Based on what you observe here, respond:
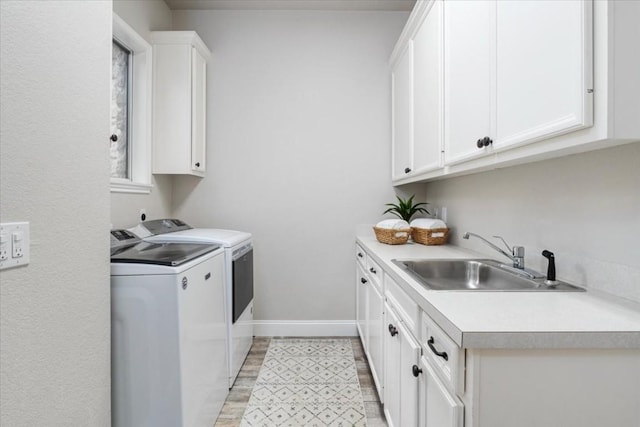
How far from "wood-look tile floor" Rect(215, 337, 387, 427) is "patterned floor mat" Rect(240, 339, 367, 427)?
0.04 m

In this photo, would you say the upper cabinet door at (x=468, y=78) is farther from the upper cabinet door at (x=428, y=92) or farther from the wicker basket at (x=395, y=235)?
the wicker basket at (x=395, y=235)

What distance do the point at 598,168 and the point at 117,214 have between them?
2.54 metres

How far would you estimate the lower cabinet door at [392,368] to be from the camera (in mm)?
1552

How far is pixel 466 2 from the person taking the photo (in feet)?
5.16

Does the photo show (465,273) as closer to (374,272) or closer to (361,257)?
(374,272)

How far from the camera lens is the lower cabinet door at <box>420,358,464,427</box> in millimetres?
900

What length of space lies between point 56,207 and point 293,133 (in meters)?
2.23

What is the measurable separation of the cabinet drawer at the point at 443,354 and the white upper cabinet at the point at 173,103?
2.30 metres

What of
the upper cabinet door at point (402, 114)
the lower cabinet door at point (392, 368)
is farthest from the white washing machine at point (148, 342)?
the upper cabinet door at point (402, 114)

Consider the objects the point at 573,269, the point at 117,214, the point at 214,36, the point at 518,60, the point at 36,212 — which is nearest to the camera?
the point at 36,212

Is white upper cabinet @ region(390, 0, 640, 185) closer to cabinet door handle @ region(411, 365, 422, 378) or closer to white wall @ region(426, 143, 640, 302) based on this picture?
white wall @ region(426, 143, 640, 302)

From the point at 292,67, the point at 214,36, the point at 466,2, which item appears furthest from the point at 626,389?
the point at 214,36

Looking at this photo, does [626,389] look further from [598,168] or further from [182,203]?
[182,203]

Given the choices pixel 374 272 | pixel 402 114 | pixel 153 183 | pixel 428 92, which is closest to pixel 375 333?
pixel 374 272
